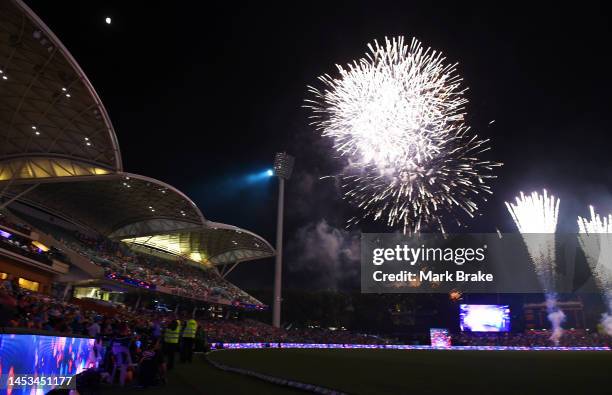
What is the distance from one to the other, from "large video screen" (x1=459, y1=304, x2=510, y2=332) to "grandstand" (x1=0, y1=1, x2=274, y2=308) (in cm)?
3131

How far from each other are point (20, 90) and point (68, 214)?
27468 millimetres

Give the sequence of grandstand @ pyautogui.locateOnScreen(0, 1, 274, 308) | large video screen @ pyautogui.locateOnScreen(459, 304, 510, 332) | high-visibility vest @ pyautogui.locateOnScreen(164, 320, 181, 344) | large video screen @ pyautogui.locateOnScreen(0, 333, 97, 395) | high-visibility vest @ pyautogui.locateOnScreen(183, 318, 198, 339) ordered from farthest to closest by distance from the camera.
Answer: large video screen @ pyautogui.locateOnScreen(459, 304, 510, 332) → grandstand @ pyautogui.locateOnScreen(0, 1, 274, 308) → high-visibility vest @ pyautogui.locateOnScreen(183, 318, 198, 339) → high-visibility vest @ pyautogui.locateOnScreen(164, 320, 181, 344) → large video screen @ pyautogui.locateOnScreen(0, 333, 97, 395)

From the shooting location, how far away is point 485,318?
5844 centimetres

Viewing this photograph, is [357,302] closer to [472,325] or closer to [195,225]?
[472,325]

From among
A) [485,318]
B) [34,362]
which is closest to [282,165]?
[485,318]

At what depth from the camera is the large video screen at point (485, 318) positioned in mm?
58094

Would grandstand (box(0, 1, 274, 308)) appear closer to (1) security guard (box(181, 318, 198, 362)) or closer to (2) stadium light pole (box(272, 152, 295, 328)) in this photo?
(2) stadium light pole (box(272, 152, 295, 328))

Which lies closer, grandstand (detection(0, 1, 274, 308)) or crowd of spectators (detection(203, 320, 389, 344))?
grandstand (detection(0, 1, 274, 308))

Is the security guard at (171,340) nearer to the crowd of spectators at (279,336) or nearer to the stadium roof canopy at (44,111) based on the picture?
the stadium roof canopy at (44,111)

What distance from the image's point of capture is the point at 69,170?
35406 mm

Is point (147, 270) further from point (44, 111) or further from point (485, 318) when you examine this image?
point (485, 318)

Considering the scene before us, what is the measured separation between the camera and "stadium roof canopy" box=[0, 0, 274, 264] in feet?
76.1

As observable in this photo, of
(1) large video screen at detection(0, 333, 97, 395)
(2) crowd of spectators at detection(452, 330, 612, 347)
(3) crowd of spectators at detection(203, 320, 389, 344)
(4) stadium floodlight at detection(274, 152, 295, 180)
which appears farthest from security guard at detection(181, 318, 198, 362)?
(4) stadium floodlight at detection(274, 152, 295, 180)

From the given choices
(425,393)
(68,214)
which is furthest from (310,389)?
(68,214)
